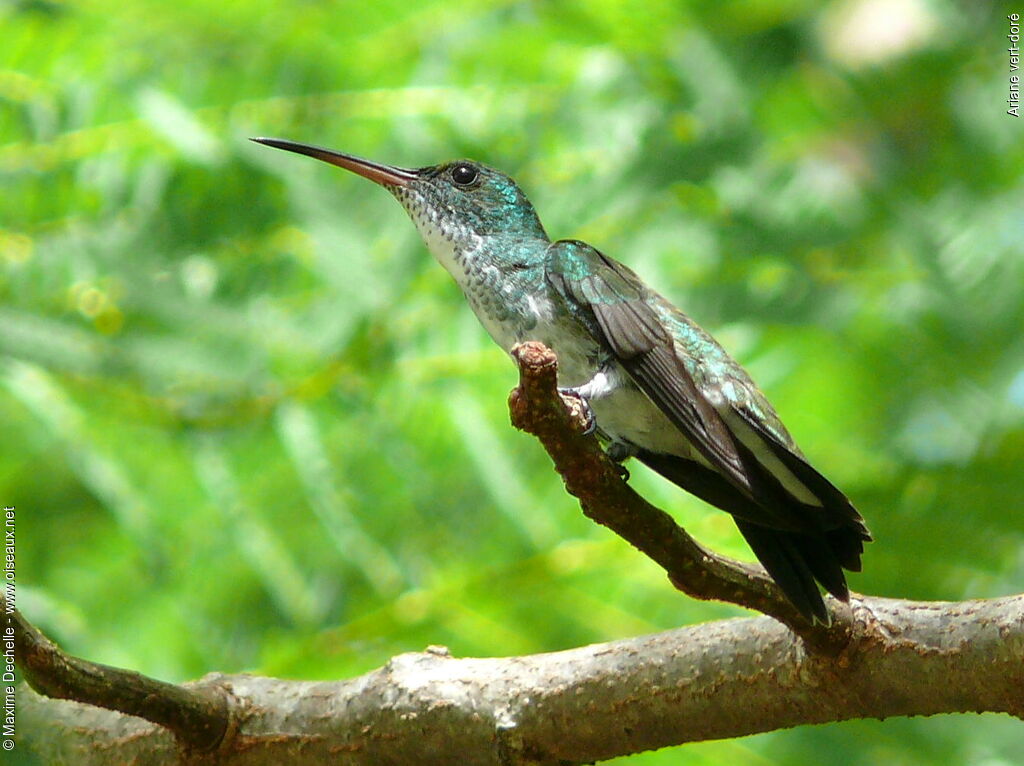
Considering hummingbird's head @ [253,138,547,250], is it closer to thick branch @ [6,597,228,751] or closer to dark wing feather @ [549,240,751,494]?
dark wing feather @ [549,240,751,494]

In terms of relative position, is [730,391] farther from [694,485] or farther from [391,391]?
[391,391]

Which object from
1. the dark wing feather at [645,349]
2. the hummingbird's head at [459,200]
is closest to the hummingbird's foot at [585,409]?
the dark wing feather at [645,349]

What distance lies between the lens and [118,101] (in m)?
5.09

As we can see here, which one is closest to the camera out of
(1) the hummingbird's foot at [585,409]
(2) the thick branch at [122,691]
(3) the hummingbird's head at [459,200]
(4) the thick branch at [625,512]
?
(2) the thick branch at [122,691]

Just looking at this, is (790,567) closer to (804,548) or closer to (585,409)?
(804,548)

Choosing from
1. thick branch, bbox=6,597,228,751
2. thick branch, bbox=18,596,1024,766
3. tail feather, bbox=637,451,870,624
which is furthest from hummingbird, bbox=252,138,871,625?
thick branch, bbox=6,597,228,751

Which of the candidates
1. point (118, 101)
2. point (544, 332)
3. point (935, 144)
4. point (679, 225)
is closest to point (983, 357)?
point (679, 225)

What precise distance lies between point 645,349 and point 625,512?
0.76m

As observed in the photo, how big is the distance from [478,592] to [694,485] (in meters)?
1.27

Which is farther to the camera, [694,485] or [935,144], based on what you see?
[935,144]

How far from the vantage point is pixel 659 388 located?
364 centimetres

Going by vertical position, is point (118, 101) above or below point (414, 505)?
above

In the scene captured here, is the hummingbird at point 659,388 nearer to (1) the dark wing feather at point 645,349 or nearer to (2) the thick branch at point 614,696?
(1) the dark wing feather at point 645,349

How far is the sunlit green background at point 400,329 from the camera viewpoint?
Result: 4.58 meters
